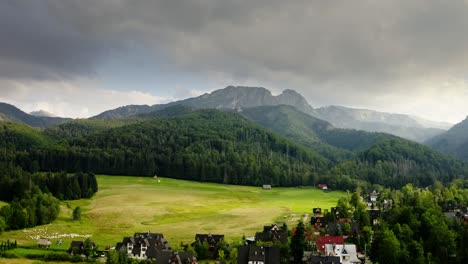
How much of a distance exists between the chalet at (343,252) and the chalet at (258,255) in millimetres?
12217

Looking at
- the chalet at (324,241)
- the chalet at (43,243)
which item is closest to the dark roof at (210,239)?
the chalet at (324,241)

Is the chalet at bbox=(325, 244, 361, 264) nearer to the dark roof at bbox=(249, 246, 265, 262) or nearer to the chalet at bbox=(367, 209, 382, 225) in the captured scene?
the dark roof at bbox=(249, 246, 265, 262)

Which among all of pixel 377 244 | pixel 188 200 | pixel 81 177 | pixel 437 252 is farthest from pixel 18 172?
pixel 437 252

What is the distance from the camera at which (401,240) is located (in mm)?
80188

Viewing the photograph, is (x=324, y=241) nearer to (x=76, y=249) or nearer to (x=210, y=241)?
(x=210, y=241)

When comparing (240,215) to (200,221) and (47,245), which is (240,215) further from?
(47,245)

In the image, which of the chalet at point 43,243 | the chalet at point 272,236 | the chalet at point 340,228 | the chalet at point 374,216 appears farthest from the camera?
the chalet at point 374,216

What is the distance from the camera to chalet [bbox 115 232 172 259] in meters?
79.6

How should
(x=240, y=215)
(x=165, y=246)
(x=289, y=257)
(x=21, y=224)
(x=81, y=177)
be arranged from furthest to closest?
(x=81, y=177), (x=240, y=215), (x=21, y=224), (x=165, y=246), (x=289, y=257)

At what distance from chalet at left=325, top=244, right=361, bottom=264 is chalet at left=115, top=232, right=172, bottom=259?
103 feet

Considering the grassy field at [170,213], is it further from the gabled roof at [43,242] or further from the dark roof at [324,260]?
the dark roof at [324,260]

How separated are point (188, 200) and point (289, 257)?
86.0m

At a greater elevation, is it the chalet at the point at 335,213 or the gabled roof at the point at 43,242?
the chalet at the point at 335,213

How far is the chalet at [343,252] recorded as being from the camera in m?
77.4
